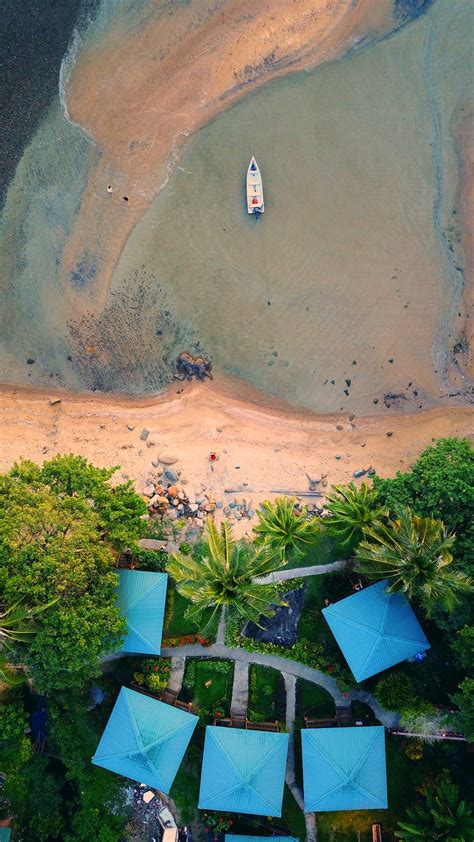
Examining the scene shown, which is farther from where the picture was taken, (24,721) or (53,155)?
(53,155)

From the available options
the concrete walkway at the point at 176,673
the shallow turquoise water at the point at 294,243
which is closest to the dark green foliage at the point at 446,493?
the shallow turquoise water at the point at 294,243

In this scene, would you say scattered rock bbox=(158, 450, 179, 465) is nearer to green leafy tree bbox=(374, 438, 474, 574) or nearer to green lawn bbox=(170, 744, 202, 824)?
green leafy tree bbox=(374, 438, 474, 574)

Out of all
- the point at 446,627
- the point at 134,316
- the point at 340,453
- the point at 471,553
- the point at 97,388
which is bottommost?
the point at 446,627

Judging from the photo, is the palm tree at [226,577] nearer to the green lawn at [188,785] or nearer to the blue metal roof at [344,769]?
the blue metal roof at [344,769]

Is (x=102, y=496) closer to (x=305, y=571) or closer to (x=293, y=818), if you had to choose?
(x=305, y=571)

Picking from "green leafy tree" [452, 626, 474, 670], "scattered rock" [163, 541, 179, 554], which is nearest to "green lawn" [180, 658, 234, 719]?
"scattered rock" [163, 541, 179, 554]

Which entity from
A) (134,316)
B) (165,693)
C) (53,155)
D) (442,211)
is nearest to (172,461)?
(134,316)

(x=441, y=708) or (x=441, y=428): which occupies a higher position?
(x=441, y=428)

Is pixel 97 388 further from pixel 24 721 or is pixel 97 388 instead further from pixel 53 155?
pixel 24 721
